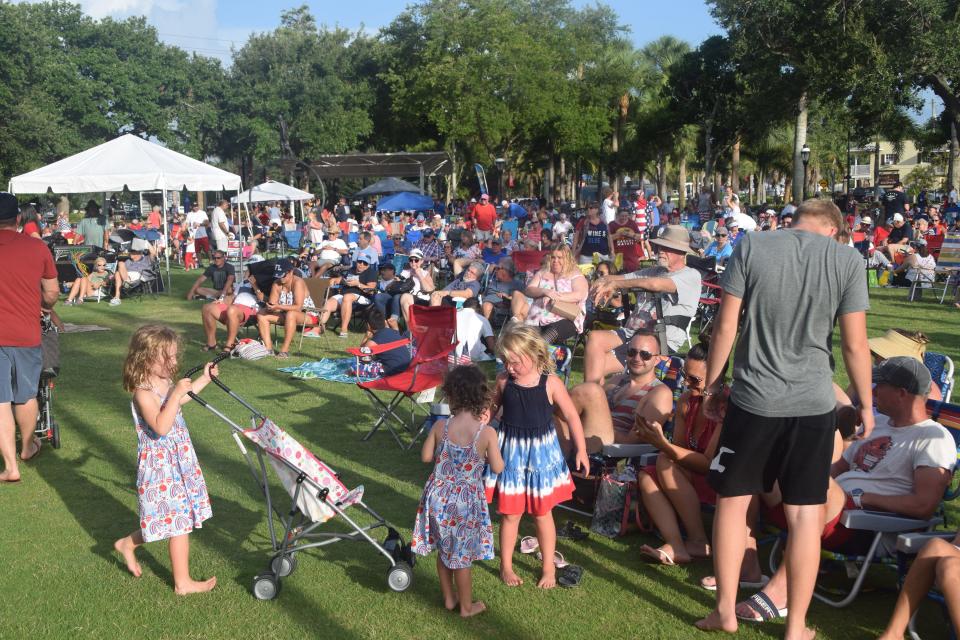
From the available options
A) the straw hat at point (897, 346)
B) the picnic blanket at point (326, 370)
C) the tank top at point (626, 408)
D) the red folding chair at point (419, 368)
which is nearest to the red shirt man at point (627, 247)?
the picnic blanket at point (326, 370)

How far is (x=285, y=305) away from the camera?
1063cm

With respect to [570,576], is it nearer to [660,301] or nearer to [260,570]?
[260,570]

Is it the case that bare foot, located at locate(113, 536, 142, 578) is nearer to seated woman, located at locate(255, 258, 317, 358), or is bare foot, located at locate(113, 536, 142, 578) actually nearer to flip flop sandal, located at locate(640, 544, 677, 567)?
flip flop sandal, located at locate(640, 544, 677, 567)

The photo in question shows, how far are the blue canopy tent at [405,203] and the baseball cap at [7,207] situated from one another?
77.8ft

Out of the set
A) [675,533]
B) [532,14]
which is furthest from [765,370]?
[532,14]

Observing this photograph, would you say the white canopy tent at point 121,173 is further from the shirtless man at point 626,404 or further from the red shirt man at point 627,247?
the shirtless man at point 626,404

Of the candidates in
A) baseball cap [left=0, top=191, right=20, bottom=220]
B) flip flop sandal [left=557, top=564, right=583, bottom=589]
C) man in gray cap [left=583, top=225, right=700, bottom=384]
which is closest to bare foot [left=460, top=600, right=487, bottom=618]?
flip flop sandal [left=557, top=564, right=583, bottom=589]

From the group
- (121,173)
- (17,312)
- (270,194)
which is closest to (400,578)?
(17,312)

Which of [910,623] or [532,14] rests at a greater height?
[532,14]

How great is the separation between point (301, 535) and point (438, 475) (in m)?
0.85

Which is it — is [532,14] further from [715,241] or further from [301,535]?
[301,535]

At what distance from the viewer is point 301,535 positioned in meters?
4.25

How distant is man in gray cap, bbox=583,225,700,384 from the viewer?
21.1ft

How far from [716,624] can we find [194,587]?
7.79 feet
